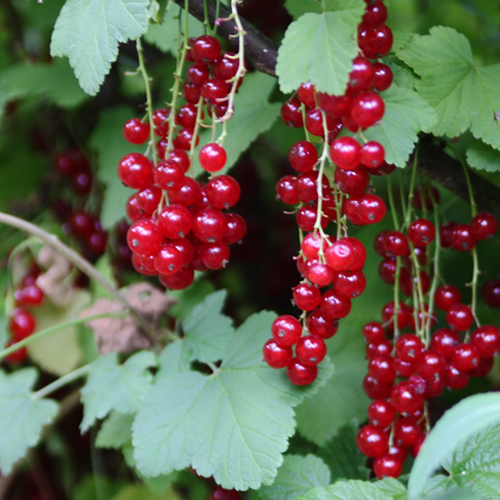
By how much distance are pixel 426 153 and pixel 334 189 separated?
0.18 metres

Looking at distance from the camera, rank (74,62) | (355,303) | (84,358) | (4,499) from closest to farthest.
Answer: (74,62)
(355,303)
(84,358)
(4,499)

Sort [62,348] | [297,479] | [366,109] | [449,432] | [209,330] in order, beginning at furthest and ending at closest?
[62,348] → [209,330] → [297,479] → [366,109] → [449,432]

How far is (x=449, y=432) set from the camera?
0.38 meters

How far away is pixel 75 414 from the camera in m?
1.22

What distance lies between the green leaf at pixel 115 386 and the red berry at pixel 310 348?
272mm

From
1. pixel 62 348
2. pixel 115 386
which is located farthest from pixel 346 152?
pixel 62 348

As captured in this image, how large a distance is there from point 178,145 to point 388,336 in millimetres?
369

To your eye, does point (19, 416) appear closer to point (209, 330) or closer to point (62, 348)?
point (62, 348)

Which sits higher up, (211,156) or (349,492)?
(211,156)

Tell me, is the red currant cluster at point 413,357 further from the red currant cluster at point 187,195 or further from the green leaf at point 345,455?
the red currant cluster at point 187,195

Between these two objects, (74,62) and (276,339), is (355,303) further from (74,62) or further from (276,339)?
(74,62)

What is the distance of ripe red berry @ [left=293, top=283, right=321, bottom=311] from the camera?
57 cm

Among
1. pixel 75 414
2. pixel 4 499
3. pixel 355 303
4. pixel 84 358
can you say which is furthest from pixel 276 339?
pixel 4 499

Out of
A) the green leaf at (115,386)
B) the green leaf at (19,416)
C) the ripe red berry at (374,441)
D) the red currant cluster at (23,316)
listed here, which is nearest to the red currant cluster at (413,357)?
the ripe red berry at (374,441)
